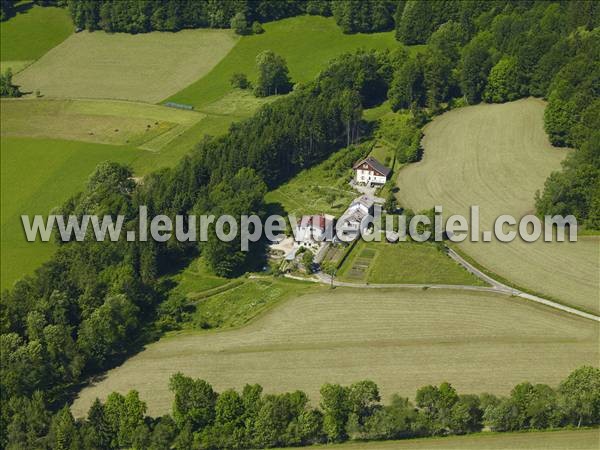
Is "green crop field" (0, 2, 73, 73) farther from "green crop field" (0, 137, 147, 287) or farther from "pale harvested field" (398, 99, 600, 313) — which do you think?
"pale harvested field" (398, 99, 600, 313)

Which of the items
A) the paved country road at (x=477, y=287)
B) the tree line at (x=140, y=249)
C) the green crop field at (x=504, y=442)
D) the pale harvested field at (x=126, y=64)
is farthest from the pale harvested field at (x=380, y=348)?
the pale harvested field at (x=126, y=64)

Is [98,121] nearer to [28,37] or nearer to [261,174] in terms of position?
[261,174]

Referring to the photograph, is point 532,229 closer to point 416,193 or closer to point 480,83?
point 416,193

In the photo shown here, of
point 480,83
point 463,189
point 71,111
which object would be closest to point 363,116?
point 480,83

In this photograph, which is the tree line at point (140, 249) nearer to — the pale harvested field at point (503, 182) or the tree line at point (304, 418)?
the tree line at point (304, 418)

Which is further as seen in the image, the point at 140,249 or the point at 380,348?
the point at 140,249

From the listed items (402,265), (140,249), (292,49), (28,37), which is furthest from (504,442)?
(28,37)
